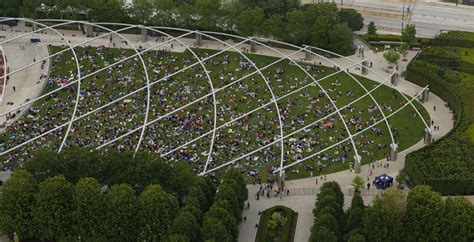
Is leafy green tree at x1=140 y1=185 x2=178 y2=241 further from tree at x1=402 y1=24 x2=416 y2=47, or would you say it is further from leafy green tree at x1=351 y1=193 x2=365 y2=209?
tree at x1=402 y1=24 x2=416 y2=47

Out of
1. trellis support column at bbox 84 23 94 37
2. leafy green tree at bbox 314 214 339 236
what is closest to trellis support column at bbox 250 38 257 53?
trellis support column at bbox 84 23 94 37

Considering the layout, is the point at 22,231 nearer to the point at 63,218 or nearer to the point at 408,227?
the point at 63,218

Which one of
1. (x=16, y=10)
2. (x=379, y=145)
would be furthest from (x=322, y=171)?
(x=16, y=10)

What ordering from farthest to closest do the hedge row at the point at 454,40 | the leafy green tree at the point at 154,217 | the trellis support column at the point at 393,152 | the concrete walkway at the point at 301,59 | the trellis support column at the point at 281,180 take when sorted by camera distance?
the hedge row at the point at 454,40 < the trellis support column at the point at 393,152 < the trellis support column at the point at 281,180 < the concrete walkway at the point at 301,59 < the leafy green tree at the point at 154,217

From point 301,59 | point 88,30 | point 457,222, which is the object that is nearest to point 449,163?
point 457,222

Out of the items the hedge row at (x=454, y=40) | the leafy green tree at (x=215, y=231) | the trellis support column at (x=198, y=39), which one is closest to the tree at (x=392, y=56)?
the hedge row at (x=454, y=40)

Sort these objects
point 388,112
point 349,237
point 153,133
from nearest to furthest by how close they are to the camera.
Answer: point 349,237 → point 153,133 → point 388,112

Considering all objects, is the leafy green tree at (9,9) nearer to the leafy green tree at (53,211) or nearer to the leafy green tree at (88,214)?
the leafy green tree at (53,211)
